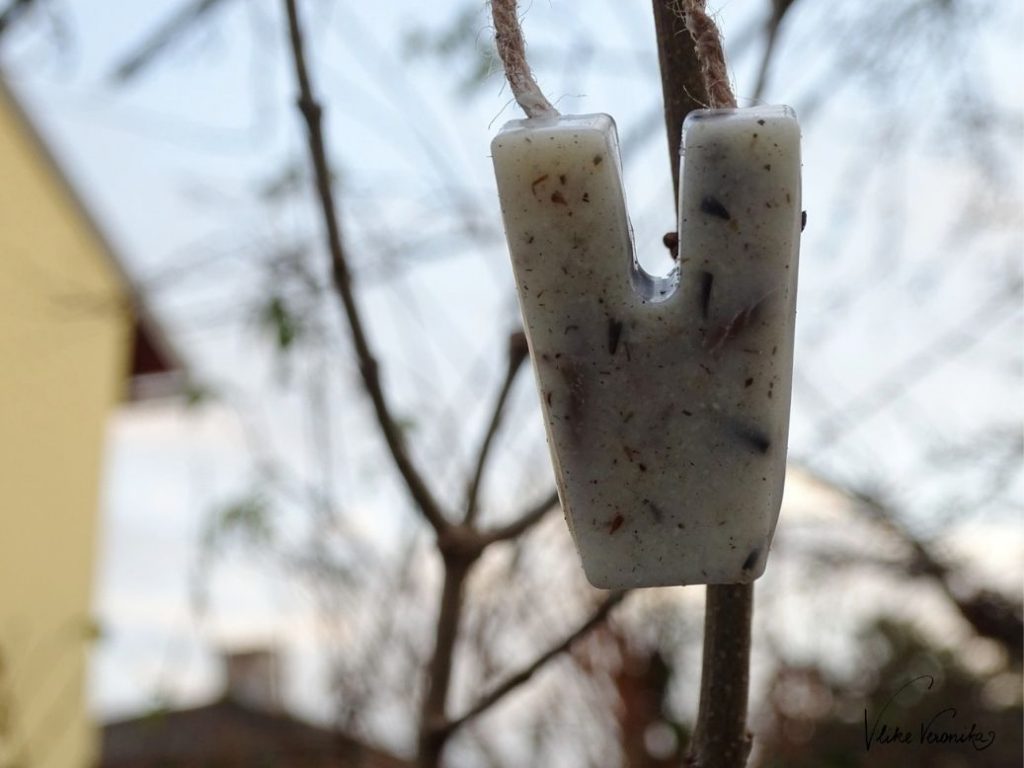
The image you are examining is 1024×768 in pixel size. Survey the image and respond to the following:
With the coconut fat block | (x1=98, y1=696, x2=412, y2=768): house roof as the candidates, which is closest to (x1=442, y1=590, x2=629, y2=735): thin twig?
the coconut fat block

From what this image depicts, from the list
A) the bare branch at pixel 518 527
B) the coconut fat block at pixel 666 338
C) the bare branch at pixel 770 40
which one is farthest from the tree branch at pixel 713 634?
the bare branch at pixel 770 40

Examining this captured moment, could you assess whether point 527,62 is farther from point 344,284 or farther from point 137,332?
point 137,332

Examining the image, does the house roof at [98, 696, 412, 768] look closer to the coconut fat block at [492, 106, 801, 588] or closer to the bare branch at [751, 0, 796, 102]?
the bare branch at [751, 0, 796, 102]

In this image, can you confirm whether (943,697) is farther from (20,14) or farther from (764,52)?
(20,14)

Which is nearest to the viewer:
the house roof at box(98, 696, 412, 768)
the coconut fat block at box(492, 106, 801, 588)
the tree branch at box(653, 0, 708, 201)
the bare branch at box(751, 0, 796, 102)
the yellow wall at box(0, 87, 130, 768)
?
the coconut fat block at box(492, 106, 801, 588)

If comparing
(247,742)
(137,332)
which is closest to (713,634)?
(247,742)

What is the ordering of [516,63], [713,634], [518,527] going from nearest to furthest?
[516,63]
[713,634]
[518,527]

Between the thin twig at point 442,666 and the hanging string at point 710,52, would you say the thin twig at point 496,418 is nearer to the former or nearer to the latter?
the thin twig at point 442,666
